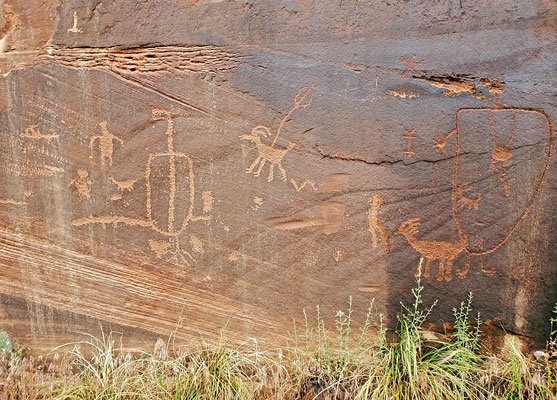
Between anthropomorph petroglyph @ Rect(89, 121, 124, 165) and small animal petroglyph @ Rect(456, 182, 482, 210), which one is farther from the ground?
anthropomorph petroglyph @ Rect(89, 121, 124, 165)

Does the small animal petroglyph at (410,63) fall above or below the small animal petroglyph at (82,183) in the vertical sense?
above

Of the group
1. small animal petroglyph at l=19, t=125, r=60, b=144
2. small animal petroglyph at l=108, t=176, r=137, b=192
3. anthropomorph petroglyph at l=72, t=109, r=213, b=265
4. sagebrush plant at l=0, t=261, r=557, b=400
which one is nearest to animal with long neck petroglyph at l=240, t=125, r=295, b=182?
anthropomorph petroglyph at l=72, t=109, r=213, b=265

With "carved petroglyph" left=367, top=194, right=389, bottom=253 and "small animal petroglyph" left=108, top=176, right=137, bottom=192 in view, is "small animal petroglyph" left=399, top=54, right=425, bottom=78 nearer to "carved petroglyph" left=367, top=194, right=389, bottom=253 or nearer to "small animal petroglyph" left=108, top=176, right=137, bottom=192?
"carved petroglyph" left=367, top=194, right=389, bottom=253

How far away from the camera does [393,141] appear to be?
7.07 feet

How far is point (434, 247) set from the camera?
219 centimetres

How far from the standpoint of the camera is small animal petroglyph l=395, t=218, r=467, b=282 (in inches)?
86.1

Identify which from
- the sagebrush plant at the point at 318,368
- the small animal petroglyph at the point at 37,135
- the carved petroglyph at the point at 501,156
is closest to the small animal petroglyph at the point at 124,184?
the small animal petroglyph at the point at 37,135

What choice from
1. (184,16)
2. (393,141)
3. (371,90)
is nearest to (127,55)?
(184,16)

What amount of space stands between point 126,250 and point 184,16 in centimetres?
105

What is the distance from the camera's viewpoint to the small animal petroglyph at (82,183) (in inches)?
89.7

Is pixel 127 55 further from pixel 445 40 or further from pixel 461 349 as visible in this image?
pixel 461 349

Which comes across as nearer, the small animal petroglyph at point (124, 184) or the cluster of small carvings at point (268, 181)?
the cluster of small carvings at point (268, 181)

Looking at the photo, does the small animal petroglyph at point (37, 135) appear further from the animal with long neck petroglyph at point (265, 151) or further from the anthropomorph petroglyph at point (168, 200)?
the animal with long neck petroglyph at point (265, 151)

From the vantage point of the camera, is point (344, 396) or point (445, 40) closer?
point (445, 40)
